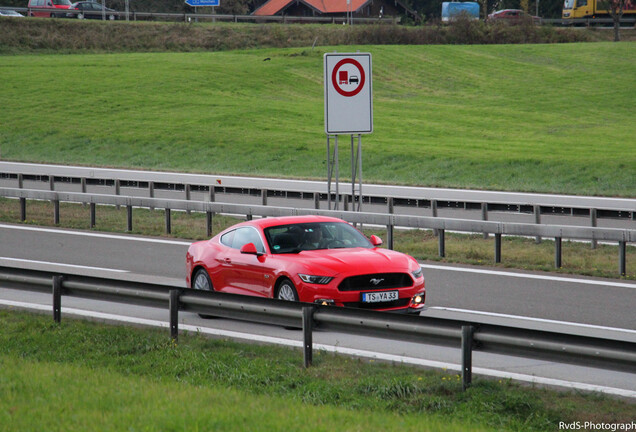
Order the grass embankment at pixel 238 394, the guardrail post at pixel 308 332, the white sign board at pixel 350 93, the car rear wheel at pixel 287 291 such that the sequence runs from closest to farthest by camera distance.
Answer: the grass embankment at pixel 238 394, the guardrail post at pixel 308 332, the car rear wheel at pixel 287 291, the white sign board at pixel 350 93

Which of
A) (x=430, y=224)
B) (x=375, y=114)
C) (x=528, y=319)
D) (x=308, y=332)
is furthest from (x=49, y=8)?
(x=308, y=332)

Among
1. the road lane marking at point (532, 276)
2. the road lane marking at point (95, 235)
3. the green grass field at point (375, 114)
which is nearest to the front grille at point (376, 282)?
the road lane marking at point (532, 276)

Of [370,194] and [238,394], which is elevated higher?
[370,194]

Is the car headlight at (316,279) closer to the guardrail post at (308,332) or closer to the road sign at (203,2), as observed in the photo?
the guardrail post at (308,332)

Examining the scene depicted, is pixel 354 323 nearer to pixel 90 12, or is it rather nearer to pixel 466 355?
pixel 466 355

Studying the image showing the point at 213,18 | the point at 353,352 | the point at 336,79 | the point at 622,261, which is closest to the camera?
the point at 353,352

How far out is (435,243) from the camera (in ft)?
63.1

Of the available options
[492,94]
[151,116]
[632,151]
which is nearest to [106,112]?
[151,116]

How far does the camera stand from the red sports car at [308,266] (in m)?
11.3

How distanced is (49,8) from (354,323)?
3023 inches

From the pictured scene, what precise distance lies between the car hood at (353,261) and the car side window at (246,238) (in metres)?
0.77

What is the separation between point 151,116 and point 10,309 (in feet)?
120

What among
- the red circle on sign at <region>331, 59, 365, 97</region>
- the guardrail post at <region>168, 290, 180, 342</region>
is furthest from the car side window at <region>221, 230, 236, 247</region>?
the red circle on sign at <region>331, 59, 365, 97</region>

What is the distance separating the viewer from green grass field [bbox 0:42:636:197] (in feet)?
115
